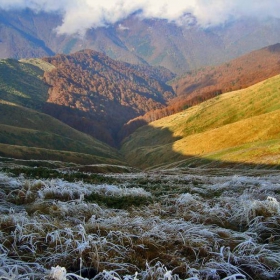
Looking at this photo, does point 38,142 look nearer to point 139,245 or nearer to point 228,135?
point 228,135

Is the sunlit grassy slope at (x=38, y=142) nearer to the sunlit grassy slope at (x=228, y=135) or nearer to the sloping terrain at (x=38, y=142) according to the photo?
the sloping terrain at (x=38, y=142)

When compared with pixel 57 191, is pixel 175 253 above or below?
below

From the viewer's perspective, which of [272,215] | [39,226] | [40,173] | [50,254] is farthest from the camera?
[40,173]

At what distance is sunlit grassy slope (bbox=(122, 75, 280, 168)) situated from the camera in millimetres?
60406

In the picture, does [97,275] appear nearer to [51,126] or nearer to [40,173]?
[40,173]

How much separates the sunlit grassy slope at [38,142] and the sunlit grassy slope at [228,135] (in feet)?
92.6

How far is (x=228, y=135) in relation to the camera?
9162 cm

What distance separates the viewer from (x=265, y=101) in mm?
119000

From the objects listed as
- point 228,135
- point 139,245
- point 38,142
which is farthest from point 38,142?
point 139,245

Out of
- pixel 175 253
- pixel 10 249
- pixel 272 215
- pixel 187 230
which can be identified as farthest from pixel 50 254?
pixel 272 215

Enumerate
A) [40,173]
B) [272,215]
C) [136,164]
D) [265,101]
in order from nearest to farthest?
[272,215] < [40,173] < [265,101] < [136,164]

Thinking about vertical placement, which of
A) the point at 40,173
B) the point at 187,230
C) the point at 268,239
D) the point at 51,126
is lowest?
the point at 268,239

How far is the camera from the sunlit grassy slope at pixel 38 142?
94.8m

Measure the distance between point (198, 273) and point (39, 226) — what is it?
3.59 metres
